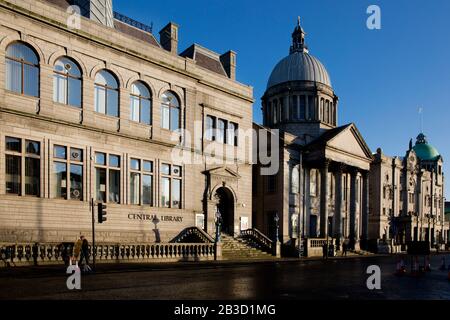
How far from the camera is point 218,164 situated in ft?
116

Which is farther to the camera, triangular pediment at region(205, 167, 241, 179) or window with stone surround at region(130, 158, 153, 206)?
triangular pediment at region(205, 167, 241, 179)

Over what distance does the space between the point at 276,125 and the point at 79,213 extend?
124 feet


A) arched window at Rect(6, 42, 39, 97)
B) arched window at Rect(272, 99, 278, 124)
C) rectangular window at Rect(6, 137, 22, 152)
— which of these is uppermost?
arched window at Rect(272, 99, 278, 124)

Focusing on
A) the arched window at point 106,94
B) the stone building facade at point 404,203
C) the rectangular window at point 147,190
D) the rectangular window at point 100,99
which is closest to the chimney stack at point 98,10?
the arched window at point 106,94

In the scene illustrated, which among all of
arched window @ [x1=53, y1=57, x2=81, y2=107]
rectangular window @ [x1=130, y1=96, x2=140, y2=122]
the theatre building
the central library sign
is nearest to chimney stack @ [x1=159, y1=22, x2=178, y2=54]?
the theatre building

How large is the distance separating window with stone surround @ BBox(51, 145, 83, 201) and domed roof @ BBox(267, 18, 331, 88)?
4143 centimetres

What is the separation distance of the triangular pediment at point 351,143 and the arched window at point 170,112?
19641mm

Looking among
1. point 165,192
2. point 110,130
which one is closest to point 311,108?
point 165,192

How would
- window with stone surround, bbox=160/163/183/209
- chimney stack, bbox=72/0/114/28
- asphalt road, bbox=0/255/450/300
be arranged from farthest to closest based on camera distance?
1. window with stone surround, bbox=160/163/183/209
2. chimney stack, bbox=72/0/114/28
3. asphalt road, bbox=0/255/450/300

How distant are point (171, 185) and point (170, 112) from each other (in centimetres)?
574

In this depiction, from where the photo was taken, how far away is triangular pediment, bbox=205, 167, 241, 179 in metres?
34.2

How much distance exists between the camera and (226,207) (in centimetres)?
3712

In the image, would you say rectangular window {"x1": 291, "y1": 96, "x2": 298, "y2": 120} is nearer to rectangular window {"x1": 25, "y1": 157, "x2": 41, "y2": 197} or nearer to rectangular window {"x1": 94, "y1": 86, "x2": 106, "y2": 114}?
rectangular window {"x1": 94, "y1": 86, "x2": 106, "y2": 114}
